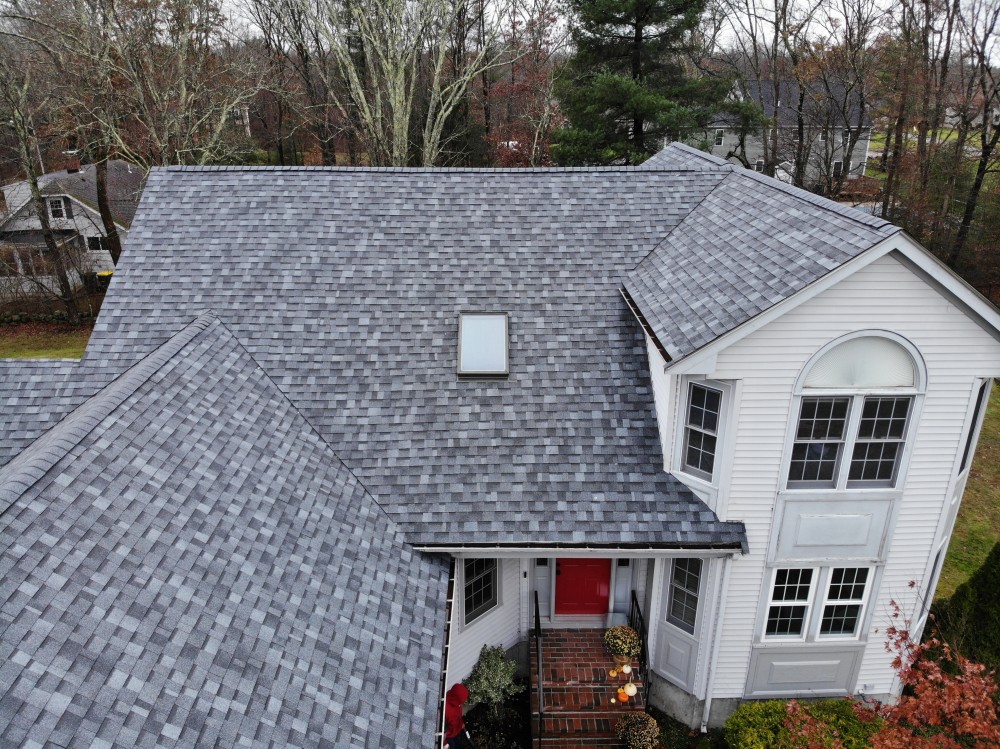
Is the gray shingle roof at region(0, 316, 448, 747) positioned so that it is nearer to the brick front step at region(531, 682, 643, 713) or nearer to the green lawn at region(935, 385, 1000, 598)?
the brick front step at region(531, 682, 643, 713)

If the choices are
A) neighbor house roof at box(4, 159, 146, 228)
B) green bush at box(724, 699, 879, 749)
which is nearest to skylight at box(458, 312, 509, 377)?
green bush at box(724, 699, 879, 749)

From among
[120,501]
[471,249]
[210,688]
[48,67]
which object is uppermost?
[48,67]

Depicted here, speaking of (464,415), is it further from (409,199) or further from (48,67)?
(48,67)

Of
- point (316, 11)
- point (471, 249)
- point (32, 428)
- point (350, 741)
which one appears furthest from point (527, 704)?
point (316, 11)

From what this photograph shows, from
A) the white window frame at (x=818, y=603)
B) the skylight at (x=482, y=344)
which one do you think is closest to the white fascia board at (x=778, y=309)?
the skylight at (x=482, y=344)

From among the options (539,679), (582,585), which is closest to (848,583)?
(582,585)

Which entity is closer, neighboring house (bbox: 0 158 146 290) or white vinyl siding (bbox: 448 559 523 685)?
white vinyl siding (bbox: 448 559 523 685)

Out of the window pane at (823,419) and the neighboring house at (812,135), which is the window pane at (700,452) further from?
the neighboring house at (812,135)
